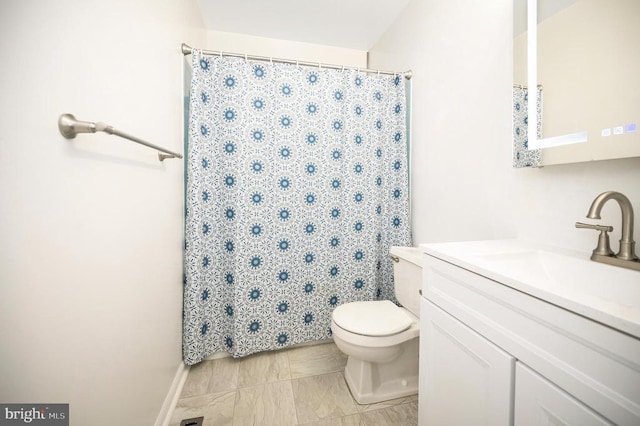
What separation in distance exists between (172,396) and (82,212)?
117 cm

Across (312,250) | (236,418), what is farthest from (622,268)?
Result: (236,418)

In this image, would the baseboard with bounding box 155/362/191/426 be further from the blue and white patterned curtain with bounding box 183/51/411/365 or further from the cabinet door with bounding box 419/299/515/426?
the cabinet door with bounding box 419/299/515/426

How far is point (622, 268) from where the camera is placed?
0.71 meters

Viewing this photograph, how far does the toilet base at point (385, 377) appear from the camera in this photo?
1.38 meters

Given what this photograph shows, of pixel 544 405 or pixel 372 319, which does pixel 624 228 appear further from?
pixel 372 319

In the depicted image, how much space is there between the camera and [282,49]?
2283 mm

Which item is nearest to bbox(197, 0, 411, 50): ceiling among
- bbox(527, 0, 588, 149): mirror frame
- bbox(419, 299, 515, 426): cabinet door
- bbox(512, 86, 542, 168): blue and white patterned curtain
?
bbox(527, 0, 588, 149): mirror frame

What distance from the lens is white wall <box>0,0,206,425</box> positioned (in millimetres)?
527

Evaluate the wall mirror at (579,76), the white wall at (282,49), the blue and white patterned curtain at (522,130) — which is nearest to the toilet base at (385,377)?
the blue and white patterned curtain at (522,130)

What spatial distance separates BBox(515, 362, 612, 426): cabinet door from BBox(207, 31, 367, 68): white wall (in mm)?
2543

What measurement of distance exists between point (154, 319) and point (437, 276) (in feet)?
3.99

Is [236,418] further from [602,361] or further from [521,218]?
[521,218]

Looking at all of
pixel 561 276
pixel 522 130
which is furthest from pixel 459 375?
pixel 522 130
